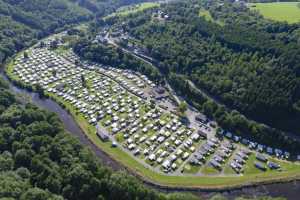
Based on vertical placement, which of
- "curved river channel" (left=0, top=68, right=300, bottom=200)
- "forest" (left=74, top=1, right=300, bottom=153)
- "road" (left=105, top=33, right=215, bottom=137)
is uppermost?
"forest" (left=74, top=1, right=300, bottom=153)

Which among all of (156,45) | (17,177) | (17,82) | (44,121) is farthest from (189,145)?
(17,82)

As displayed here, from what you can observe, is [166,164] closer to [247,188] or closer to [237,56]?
[247,188]

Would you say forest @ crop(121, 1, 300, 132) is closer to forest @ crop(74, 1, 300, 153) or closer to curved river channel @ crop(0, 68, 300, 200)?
forest @ crop(74, 1, 300, 153)

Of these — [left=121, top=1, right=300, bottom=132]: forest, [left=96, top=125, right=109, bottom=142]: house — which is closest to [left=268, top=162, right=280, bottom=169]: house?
[left=121, top=1, right=300, bottom=132]: forest

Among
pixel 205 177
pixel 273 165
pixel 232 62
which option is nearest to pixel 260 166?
pixel 273 165

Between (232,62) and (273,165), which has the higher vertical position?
(232,62)
